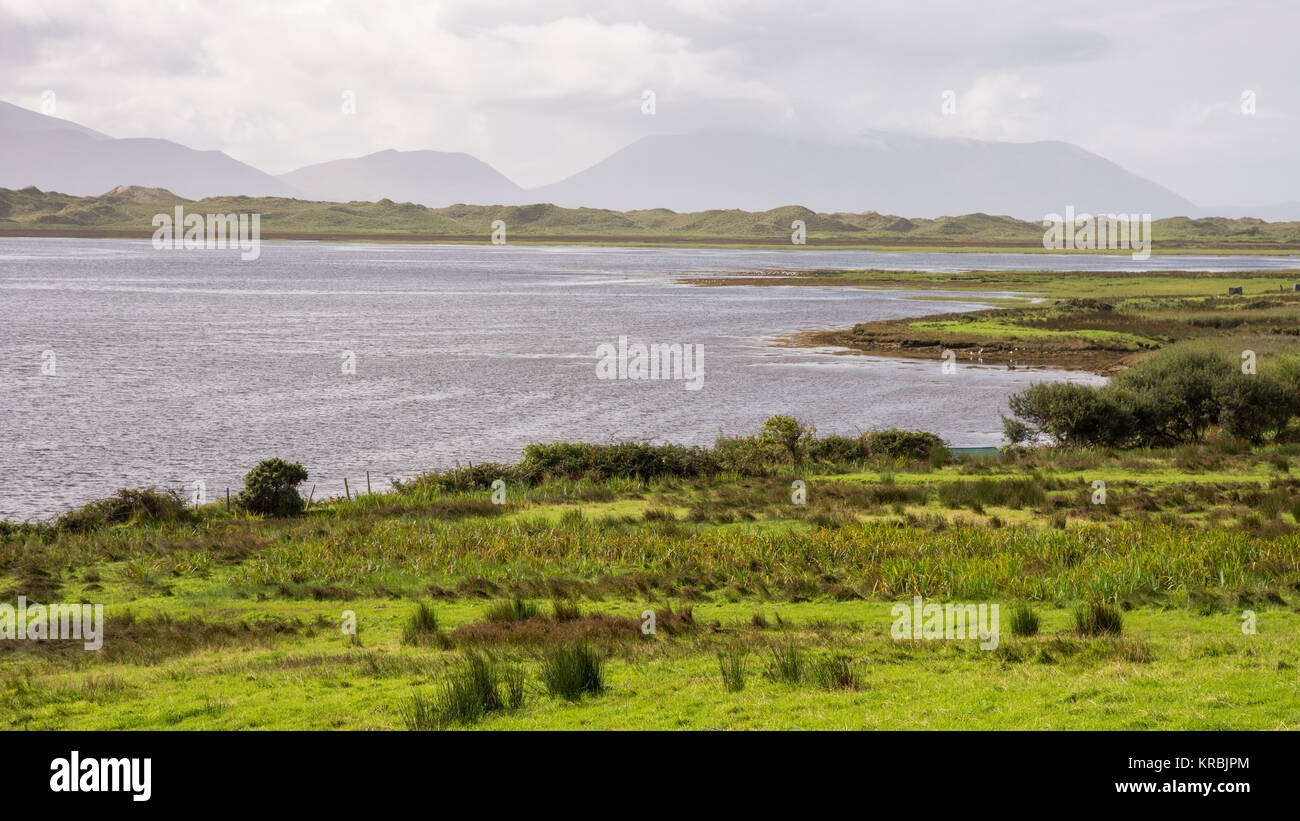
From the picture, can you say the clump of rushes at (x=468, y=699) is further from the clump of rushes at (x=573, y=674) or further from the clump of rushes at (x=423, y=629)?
the clump of rushes at (x=423, y=629)

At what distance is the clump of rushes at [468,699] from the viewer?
41.8 feet

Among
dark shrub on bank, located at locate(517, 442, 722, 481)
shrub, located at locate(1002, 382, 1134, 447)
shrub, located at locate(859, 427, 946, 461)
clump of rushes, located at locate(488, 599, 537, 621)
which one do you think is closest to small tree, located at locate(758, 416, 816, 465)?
shrub, located at locate(859, 427, 946, 461)

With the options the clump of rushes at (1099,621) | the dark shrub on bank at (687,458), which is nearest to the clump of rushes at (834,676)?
the clump of rushes at (1099,621)

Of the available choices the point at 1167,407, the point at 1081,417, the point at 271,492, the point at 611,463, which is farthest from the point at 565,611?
the point at 1167,407

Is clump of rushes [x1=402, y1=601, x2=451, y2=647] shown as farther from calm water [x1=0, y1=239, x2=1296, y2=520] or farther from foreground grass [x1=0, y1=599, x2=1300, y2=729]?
calm water [x1=0, y1=239, x2=1296, y2=520]

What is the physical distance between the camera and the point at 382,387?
233 ft

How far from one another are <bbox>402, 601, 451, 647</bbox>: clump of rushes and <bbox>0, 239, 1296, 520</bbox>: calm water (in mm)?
23330

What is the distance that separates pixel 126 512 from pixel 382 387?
38.0 metres

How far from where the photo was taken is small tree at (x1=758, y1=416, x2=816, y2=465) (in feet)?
143

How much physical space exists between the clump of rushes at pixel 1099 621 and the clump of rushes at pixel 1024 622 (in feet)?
2.21

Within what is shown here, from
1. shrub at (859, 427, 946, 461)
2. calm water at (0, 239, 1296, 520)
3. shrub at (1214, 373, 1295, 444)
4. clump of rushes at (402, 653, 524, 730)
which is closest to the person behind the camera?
clump of rushes at (402, 653, 524, 730)

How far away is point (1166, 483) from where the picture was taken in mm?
34969
